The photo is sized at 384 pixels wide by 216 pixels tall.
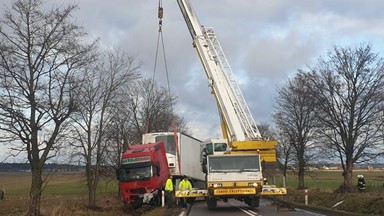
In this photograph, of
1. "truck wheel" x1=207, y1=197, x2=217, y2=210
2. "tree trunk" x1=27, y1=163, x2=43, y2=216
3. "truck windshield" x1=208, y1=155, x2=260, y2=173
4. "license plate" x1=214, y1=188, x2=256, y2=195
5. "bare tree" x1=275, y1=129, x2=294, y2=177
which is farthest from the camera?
"bare tree" x1=275, y1=129, x2=294, y2=177

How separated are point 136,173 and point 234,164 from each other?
23.7ft

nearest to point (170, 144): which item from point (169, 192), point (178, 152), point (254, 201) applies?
point (178, 152)

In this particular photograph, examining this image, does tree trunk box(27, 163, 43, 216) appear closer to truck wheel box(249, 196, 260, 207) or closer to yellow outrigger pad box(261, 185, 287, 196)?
truck wheel box(249, 196, 260, 207)

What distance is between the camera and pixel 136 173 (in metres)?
26.6

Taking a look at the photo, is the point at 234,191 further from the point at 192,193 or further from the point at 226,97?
the point at 226,97

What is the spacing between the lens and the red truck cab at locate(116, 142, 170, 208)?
1024 inches

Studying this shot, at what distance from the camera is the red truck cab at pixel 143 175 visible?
85.3ft

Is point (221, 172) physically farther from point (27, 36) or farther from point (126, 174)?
point (27, 36)

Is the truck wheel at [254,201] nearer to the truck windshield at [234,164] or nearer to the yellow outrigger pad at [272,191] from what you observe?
the yellow outrigger pad at [272,191]

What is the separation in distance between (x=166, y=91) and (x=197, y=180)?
65.0 feet

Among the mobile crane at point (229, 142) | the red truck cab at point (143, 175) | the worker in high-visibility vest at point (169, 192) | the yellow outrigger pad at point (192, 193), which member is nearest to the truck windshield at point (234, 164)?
the mobile crane at point (229, 142)

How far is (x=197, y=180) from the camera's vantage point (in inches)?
1282

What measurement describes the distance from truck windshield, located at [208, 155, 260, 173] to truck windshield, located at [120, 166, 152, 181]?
212 inches

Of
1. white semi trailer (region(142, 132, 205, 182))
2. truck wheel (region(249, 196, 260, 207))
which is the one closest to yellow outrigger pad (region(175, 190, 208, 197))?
truck wheel (region(249, 196, 260, 207))
